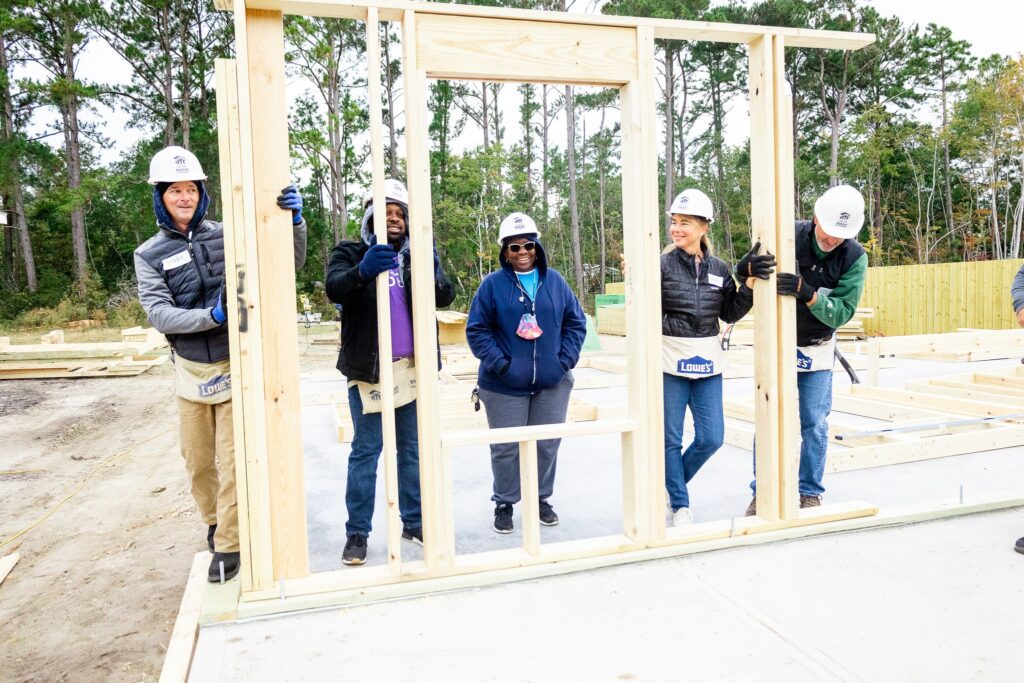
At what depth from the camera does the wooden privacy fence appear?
15711 millimetres

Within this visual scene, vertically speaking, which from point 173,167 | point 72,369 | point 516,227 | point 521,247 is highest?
point 173,167

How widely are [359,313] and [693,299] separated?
1.68 metres

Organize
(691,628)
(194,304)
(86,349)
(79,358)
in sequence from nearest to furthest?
(691,628) < (194,304) < (86,349) < (79,358)

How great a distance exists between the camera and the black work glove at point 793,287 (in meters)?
3.34

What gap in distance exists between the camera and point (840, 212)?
3400mm

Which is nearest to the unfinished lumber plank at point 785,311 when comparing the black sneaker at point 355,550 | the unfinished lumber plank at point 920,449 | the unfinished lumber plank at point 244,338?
the unfinished lumber plank at point 920,449

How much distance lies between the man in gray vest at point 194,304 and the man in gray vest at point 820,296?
253 centimetres

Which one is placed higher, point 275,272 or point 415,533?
point 275,272

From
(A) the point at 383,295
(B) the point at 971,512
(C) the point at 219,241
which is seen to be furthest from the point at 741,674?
(C) the point at 219,241

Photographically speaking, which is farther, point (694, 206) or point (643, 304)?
point (694, 206)

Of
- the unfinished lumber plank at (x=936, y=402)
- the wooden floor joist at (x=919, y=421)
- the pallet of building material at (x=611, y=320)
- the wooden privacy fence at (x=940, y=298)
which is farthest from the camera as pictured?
the pallet of building material at (x=611, y=320)

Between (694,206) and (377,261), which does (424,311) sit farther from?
(694,206)

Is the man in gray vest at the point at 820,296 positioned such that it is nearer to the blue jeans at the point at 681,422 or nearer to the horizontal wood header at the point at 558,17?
the blue jeans at the point at 681,422

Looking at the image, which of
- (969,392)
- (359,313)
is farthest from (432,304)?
(969,392)
